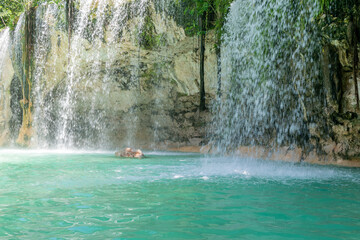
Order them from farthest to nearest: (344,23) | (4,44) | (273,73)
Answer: (4,44) → (273,73) → (344,23)

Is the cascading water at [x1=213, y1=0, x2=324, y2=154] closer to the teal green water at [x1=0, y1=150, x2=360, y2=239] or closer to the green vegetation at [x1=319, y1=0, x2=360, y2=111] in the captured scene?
the green vegetation at [x1=319, y1=0, x2=360, y2=111]

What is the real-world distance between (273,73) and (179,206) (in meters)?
7.78

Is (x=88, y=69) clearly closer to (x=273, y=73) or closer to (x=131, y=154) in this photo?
(x=131, y=154)

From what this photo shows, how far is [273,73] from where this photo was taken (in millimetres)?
11297

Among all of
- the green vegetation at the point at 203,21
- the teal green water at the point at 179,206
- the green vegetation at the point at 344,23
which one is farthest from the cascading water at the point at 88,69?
the teal green water at the point at 179,206

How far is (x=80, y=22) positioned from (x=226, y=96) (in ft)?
26.1

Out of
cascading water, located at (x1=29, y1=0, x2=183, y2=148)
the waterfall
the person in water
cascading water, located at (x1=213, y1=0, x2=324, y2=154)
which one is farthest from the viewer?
the waterfall

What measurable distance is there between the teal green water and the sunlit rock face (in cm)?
1002

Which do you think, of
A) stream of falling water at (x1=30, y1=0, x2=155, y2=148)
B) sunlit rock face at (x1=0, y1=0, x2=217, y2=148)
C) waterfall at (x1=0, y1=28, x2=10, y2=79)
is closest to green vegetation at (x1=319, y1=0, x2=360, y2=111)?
sunlit rock face at (x1=0, y1=0, x2=217, y2=148)

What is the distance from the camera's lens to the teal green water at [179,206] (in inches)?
136

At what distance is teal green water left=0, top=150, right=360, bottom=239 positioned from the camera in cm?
344

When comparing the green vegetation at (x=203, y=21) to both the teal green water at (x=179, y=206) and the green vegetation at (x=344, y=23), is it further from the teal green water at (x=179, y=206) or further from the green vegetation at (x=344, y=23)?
the teal green water at (x=179, y=206)

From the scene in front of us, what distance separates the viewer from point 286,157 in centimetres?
1100

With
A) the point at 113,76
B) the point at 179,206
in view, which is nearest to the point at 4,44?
the point at 113,76
